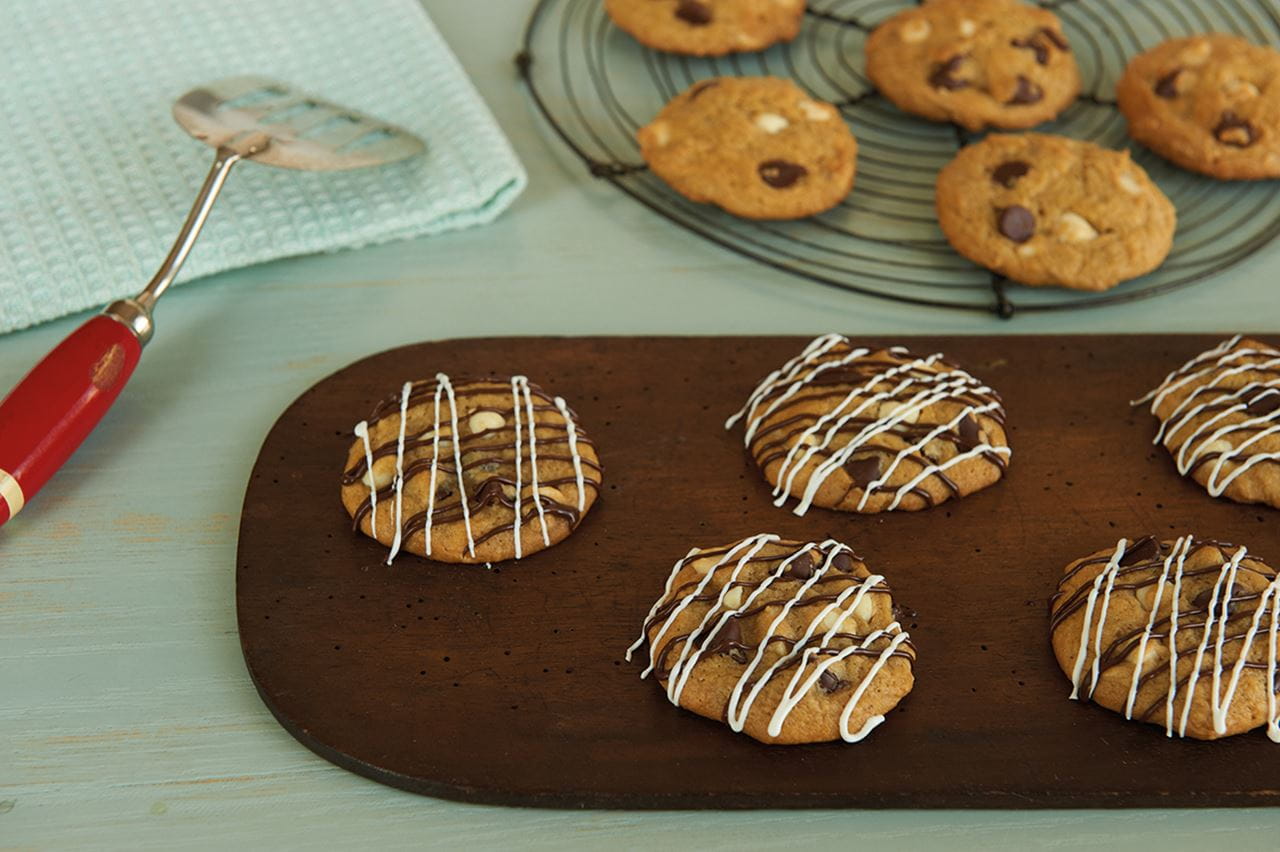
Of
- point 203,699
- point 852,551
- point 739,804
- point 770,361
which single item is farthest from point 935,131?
point 203,699

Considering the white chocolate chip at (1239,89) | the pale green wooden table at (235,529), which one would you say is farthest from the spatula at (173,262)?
the white chocolate chip at (1239,89)

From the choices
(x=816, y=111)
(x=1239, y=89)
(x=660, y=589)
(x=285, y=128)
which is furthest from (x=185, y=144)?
(x=1239, y=89)

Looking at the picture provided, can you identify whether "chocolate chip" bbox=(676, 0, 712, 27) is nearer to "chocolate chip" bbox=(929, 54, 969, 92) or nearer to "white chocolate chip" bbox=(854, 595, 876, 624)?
"chocolate chip" bbox=(929, 54, 969, 92)

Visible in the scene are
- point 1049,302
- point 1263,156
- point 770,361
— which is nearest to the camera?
point 770,361

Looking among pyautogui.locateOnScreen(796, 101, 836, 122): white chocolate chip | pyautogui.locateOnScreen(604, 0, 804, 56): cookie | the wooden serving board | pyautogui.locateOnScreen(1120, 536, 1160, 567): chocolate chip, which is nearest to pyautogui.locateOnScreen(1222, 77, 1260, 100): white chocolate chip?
the wooden serving board

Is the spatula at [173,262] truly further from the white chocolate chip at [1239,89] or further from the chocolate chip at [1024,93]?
the white chocolate chip at [1239,89]

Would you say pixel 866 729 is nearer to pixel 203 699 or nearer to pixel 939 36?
pixel 203 699

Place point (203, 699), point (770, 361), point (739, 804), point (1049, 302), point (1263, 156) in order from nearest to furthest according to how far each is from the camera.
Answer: point (739, 804), point (203, 699), point (770, 361), point (1049, 302), point (1263, 156)
